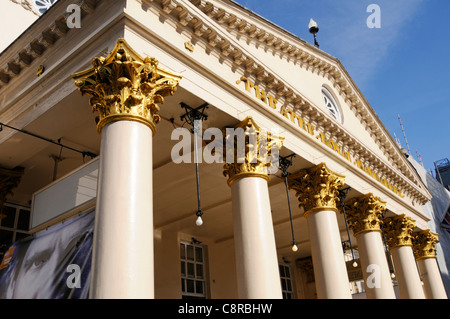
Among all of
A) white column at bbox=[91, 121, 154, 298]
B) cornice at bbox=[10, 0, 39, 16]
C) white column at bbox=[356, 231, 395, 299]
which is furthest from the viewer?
cornice at bbox=[10, 0, 39, 16]

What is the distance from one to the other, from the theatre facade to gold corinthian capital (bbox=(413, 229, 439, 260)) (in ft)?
9.90

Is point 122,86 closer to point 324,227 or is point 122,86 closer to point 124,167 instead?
point 124,167

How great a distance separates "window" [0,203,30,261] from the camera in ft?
34.6

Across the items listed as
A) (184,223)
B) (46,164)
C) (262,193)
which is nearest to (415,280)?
(184,223)

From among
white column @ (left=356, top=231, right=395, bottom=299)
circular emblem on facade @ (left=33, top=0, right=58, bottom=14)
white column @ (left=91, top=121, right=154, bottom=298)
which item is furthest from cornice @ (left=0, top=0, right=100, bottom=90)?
white column @ (left=356, top=231, right=395, bottom=299)

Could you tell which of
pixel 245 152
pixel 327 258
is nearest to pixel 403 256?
pixel 327 258

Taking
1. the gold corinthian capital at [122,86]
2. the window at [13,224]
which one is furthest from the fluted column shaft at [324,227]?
the window at [13,224]

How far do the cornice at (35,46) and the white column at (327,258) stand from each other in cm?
677

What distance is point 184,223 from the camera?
14602 mm

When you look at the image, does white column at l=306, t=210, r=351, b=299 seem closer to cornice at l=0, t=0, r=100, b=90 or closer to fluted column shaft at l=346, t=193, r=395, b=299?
fluted column shaft at l=346, t=193, r=395, b=299

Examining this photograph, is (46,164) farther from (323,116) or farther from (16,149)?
(323,116)

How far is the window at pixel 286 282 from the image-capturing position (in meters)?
19.4

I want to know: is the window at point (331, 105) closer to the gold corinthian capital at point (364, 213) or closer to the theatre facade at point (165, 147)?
the theatre facade at point (165, 147)

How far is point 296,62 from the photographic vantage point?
1273 centimetres
